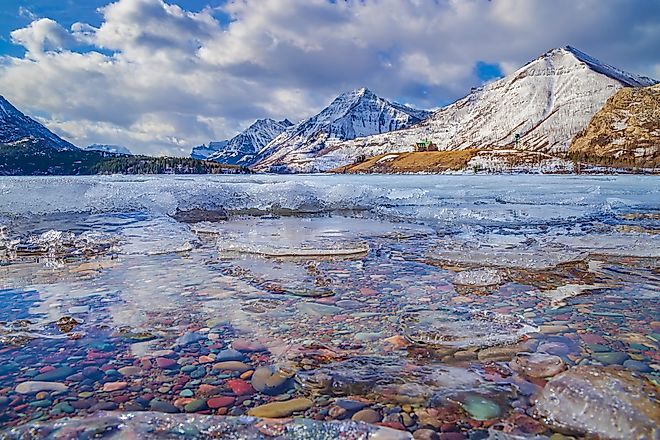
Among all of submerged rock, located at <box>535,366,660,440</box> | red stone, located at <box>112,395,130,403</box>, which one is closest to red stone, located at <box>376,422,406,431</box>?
submerged rock, located at <box>535,366,660,440</box>

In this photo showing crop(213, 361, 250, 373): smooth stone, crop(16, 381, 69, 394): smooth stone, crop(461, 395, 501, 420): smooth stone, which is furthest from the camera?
crop(213, 361, 250, 373): smooth stone

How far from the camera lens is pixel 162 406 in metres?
2.64

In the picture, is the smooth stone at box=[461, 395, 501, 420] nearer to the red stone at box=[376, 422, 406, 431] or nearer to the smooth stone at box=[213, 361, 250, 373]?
the red stone at box=[376, 422, 406, 431]

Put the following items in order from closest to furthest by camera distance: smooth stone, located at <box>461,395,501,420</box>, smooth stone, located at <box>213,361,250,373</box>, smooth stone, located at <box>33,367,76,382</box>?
smooth stone, located at <box>461,395,501,420</box>, smooth stone, located at <box>33,367,76,382</box>, smooth stone, located at <box>213,361,250,373</box>

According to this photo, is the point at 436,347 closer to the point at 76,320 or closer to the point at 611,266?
the point at 76,320

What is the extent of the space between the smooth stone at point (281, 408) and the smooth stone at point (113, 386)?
0.94 m

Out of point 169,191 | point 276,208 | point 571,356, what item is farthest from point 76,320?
point 169,191

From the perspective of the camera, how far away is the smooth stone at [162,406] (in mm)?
2598

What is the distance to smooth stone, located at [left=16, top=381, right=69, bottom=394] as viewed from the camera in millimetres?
2791

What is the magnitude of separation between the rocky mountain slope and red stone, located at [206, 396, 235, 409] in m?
176

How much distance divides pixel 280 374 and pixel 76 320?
235cm

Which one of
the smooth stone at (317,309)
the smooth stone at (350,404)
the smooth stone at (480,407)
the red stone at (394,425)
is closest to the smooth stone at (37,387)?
the smooth stone at (350,404)

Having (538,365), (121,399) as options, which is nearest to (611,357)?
(538,365)

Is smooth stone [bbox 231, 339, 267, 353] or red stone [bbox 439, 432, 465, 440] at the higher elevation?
smooth stone [bbox 231, 339, 267, 353]
